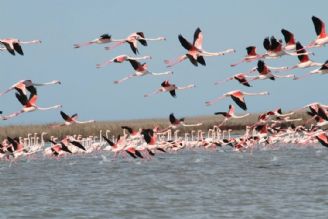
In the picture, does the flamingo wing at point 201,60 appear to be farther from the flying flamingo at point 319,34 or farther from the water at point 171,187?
the water at point 171,187

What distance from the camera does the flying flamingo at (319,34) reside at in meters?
18.3

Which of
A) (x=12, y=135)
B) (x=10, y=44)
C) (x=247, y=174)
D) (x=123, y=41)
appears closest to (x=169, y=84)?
(x=123, y=41)

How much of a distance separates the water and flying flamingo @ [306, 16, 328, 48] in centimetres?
392

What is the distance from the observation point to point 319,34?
18.5 m

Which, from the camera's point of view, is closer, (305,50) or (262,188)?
(305,50)

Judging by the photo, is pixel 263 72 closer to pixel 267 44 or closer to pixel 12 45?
pixel 267 44

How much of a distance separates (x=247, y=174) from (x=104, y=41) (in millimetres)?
10675

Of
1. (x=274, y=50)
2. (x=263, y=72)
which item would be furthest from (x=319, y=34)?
(x=263, y=72)

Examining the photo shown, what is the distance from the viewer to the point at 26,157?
4441cm

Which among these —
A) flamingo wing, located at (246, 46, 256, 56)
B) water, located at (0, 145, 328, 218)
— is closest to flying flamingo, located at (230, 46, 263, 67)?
flamingo wing, located at (246, 46, 256, 56)

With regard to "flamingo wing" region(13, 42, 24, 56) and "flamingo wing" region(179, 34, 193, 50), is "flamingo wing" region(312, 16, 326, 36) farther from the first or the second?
"flamingo wing" region(13, 42, 24, 56)

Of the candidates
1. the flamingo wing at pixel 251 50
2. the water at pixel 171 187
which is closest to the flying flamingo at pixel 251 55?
the flamingo wing at pixel 251 50

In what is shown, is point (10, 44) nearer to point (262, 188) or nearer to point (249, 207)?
point (249, 207)

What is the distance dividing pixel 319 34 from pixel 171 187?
883 cm
